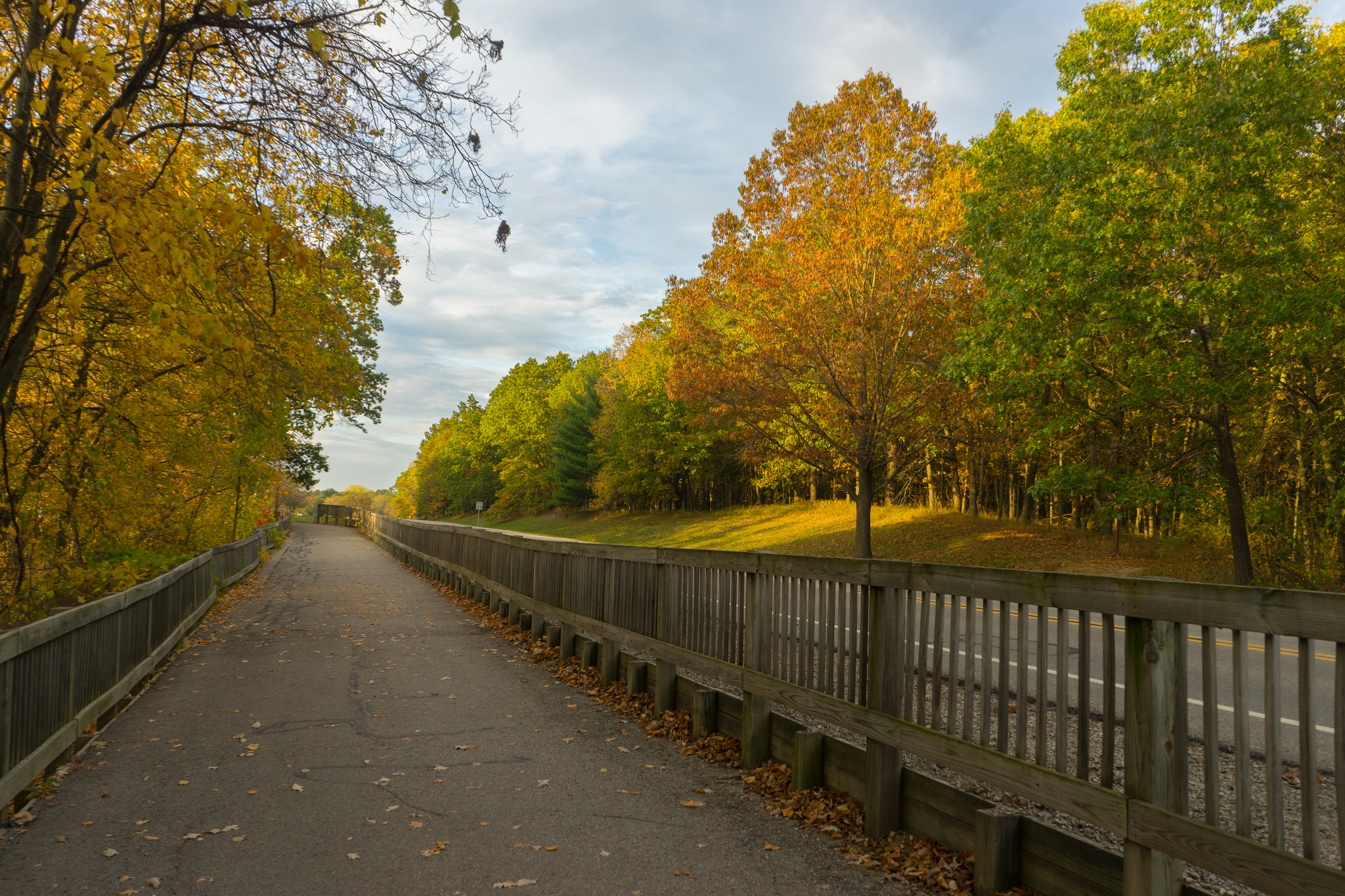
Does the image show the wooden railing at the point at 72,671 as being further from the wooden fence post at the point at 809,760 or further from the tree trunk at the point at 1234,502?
the tree trunk at the point at 1234,502

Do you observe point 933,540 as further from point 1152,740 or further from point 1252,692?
point 1152,740

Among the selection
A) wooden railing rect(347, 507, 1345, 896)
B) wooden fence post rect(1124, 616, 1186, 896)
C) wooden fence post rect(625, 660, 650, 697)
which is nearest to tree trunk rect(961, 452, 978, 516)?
wooden railing rect(347, 507, 1345, 896)

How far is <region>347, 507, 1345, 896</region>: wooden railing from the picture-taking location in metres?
2.69

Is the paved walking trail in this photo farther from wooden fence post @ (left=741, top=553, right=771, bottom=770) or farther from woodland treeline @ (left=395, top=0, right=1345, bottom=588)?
woodland treeline @ (left=395, top=0, right=1345, bottom=588)

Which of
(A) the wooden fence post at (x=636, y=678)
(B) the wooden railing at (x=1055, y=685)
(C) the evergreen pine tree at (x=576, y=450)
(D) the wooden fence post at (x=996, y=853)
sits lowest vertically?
(A) the wooden fence post at (x=636, y=678)

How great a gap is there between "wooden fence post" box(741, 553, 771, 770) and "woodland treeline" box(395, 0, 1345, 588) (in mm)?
12531

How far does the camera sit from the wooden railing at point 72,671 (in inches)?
188

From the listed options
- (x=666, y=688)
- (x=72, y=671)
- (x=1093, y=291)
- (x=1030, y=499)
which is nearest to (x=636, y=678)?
(x=666, y=688)

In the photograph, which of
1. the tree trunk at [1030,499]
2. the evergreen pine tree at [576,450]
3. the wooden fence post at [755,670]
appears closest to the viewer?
the wooden fence post at [755,670]

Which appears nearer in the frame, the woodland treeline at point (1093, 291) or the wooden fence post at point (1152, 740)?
the wooden fence post at point (1152, 740)

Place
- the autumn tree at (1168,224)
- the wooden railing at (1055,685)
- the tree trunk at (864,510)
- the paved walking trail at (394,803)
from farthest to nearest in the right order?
the tree trunk at (864,510)
the autumn tree at (1168,224)
the paved walking trail at (394,803)
the wooden railing at (1055,685)

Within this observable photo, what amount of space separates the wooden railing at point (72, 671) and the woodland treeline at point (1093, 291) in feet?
46.7

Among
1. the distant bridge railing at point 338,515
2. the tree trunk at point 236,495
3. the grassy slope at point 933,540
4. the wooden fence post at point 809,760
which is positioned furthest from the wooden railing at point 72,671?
the distant bridge railing at point 338,515

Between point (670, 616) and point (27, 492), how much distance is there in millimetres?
7283
